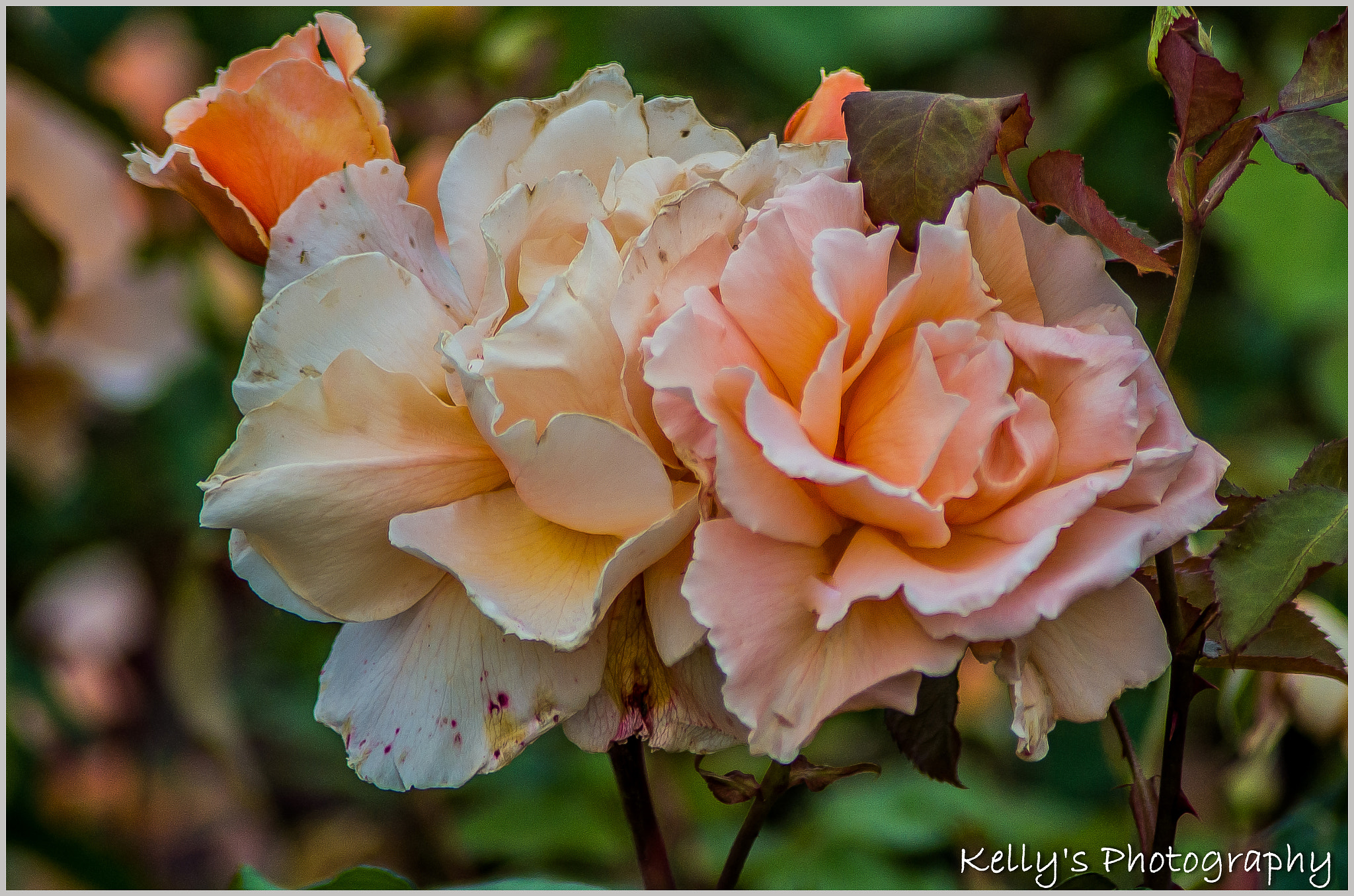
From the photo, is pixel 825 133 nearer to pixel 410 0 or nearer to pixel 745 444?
pixel 745 444

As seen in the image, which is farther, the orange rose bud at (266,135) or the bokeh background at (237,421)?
the bokeh background at (237,421)

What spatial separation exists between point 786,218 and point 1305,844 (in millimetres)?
352

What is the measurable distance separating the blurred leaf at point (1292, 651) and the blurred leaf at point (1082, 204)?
0.10 m

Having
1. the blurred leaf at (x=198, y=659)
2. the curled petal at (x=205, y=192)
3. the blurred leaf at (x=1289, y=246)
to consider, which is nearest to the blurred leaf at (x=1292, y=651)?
the curled petal at (x=205, y=192)

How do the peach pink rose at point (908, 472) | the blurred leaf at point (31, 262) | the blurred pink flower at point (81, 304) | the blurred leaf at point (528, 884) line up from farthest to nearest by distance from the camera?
the blurred pink flower at point (81, 304)
the blurred leaf at point (31, 262)
the blurred leaf at point (528, 884)
the peach pink rose at point (908, 472)

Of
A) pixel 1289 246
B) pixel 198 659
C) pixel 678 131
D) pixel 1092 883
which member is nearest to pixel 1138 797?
pixel 1092 883

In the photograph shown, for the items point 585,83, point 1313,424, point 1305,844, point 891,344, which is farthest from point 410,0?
point 1313,424

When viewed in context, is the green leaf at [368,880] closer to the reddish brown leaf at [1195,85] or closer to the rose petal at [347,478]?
the rose petal at [347,478]

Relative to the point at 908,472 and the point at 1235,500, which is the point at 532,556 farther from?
the point at 1235,500

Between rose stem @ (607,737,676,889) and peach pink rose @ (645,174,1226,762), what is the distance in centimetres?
9

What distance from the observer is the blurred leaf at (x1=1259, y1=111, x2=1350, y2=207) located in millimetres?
271

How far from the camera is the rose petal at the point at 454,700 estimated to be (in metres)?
0.29

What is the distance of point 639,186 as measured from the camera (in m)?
0.31

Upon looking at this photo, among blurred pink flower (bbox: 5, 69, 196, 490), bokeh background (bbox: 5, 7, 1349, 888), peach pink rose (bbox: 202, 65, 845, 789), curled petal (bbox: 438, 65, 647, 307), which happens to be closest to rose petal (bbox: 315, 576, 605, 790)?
peach pink rose (bbox: 202, 65, 845, 789)
